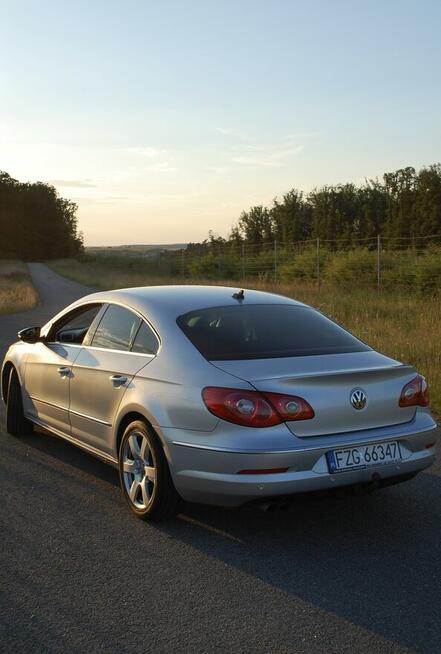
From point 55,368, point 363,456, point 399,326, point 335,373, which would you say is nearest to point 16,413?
point 55,368

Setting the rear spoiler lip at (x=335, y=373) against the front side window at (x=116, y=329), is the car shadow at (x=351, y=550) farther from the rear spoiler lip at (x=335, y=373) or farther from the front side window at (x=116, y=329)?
the front side window at (x=116, y=329)

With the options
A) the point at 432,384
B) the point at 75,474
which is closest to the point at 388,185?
the point at 432,384

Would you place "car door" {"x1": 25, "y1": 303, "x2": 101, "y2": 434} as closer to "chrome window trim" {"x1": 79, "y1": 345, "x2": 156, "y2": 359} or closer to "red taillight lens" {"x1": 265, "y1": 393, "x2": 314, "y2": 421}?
"chrome window trim" {"x1": 79, "y1": 345, "x2": 156, "y2": 359}

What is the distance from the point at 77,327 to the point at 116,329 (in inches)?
52.0

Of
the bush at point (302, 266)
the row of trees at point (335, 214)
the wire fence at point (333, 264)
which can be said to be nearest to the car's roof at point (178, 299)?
the wire fence at point (333, 264)

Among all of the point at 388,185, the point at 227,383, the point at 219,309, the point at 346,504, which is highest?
the point at 388,185

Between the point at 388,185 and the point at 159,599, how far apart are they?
6176cm

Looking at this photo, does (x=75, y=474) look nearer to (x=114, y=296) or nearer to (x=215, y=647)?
(x=114, y=296)

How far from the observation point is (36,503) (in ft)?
16.5

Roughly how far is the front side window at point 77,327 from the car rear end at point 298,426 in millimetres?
1534

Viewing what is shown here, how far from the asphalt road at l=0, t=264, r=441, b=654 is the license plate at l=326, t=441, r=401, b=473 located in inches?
11.4

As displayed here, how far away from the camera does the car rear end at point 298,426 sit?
161 inches

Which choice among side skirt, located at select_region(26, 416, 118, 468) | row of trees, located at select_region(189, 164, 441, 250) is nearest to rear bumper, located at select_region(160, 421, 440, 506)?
side skirt, located at select_region(26, 416, 118, 468)

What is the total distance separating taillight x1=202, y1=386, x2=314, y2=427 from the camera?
4109 millimetres
